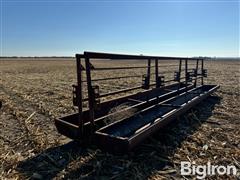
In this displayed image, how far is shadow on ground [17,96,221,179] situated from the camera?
2861 mm

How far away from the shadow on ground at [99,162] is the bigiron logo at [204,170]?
0.74 ft

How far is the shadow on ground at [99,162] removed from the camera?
9.39 feet

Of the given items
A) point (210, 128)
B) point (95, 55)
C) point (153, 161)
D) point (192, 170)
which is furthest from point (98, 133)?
point (210, 128)

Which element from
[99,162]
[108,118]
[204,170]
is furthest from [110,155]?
[204,170]

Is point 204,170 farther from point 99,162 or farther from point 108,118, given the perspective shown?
point 108,118

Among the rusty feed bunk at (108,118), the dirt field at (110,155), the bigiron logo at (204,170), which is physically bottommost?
the bigiron logo at (204,170)

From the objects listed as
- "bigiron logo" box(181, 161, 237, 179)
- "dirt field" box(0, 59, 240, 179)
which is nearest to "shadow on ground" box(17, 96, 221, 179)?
"dirt field" box(0, 59, 240, 179)

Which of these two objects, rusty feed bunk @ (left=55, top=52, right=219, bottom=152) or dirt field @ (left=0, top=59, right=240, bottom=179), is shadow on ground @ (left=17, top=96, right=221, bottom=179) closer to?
dirt field @ (left=0, top=59, right=240, bottom=179)

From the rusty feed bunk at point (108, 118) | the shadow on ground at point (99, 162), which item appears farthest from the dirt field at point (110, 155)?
the rusty feed bunk at point (108, 118)

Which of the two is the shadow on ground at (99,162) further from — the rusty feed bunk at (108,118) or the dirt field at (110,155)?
the rusty feed bunk at (108,118)

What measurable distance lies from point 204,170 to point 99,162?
4.58ft

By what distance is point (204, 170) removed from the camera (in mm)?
2963

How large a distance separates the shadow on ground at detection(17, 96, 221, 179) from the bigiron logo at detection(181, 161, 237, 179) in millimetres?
226

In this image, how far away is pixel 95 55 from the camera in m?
3.28
